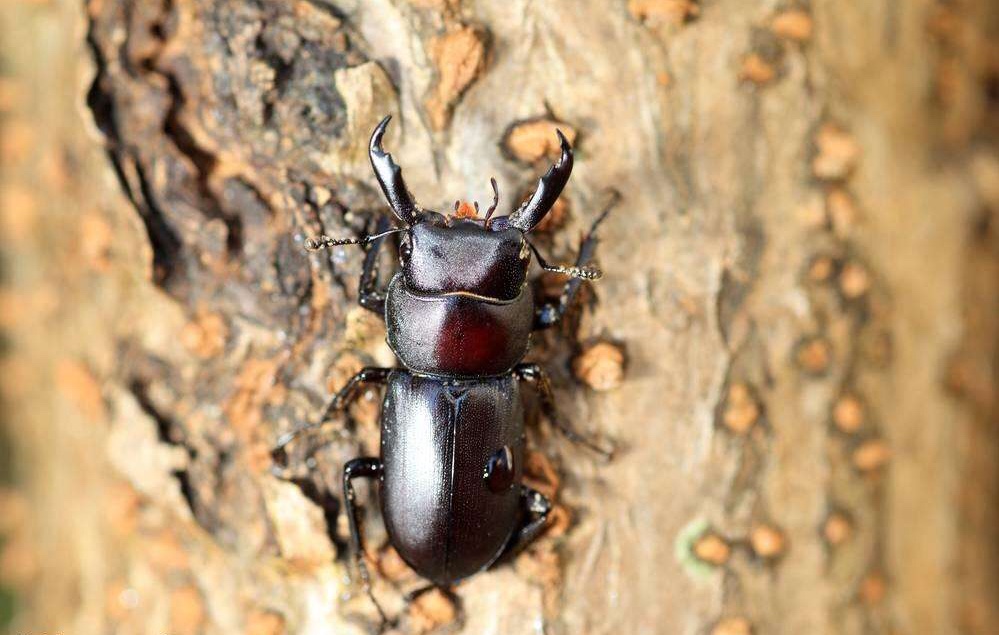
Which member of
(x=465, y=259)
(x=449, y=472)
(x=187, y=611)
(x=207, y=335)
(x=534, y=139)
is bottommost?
(x=187, y=611)

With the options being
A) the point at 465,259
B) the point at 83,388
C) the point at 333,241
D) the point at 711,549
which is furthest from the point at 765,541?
the point at 83,388

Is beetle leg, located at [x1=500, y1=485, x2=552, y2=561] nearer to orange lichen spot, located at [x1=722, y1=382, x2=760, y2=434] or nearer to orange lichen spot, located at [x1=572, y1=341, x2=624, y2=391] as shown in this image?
orange lichen spot, located at [x1=572, y1=341, x2=624, y2=391]

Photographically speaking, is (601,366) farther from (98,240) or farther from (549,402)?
(98,240)

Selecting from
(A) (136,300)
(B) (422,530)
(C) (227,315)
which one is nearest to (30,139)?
(A) (136,300)

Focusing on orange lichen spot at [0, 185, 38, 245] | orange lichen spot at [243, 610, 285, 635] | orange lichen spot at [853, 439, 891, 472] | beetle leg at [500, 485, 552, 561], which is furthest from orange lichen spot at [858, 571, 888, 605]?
orange lichen spot at [0, 185, 38, 245]

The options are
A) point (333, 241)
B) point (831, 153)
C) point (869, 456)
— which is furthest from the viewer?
point (869, 456)

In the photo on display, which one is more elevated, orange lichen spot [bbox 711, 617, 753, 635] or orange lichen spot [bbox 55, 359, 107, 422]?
orange lichen spot [bbox 55, 359, 107, 422]
